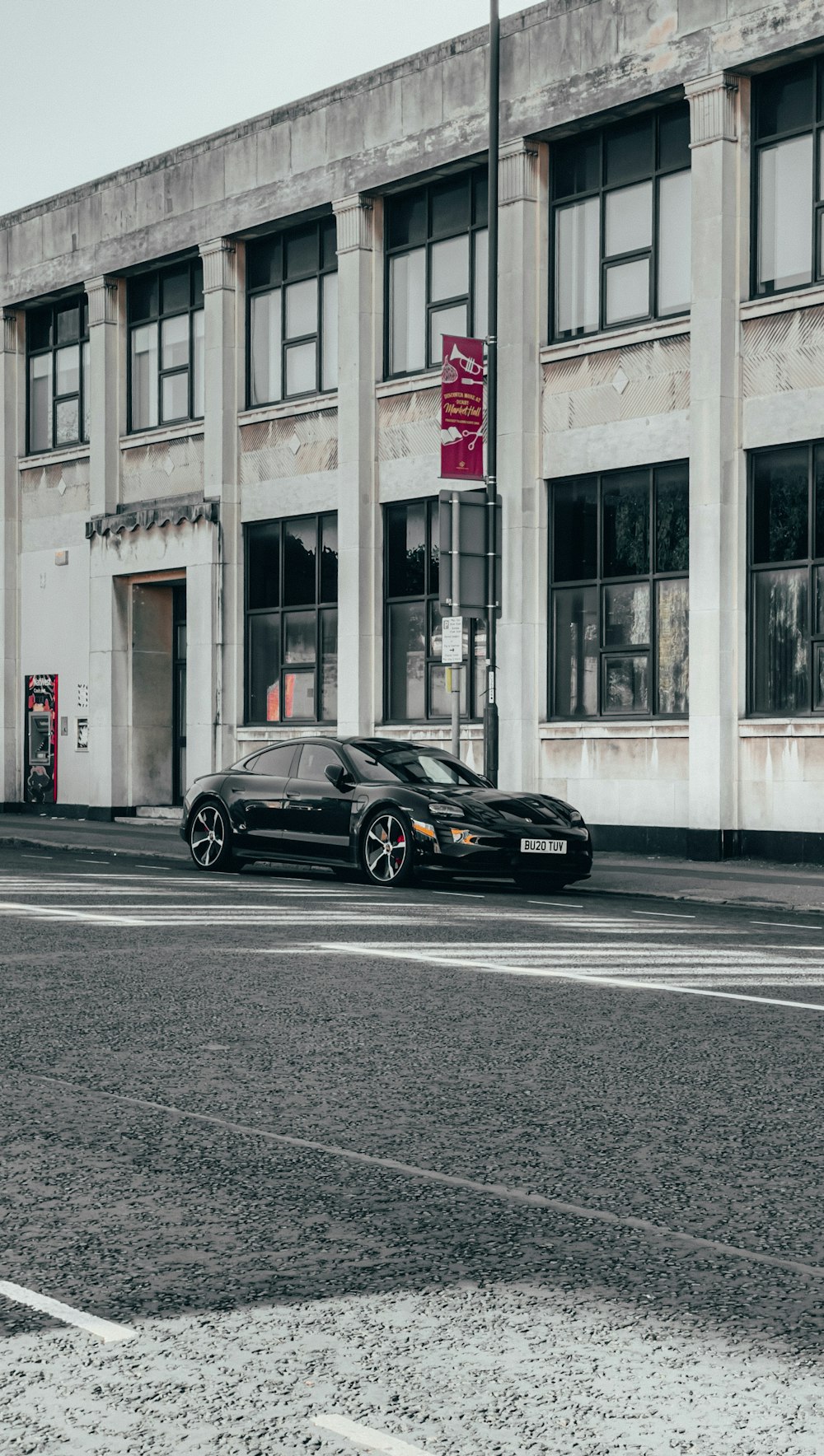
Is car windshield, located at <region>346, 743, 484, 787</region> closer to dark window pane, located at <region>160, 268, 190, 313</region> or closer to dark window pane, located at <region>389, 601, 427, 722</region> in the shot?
dark window pane, located at <region>389, 601, 427, 722</region>

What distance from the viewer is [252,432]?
2866cm

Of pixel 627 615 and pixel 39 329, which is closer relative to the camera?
pixel 627 615

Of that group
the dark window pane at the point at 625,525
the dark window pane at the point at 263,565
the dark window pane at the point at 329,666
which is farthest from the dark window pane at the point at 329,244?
the dark window pane at the point at 625,525

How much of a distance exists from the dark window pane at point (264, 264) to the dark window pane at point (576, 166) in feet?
19.2

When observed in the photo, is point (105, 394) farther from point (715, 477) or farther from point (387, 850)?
point (387, 850)

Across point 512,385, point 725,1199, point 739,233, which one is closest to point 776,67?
point 739,233

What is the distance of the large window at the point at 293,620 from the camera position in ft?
90.6

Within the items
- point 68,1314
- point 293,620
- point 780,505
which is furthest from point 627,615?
point 68,1314

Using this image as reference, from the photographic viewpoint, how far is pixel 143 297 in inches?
1233

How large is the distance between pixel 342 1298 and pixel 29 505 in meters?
30.2

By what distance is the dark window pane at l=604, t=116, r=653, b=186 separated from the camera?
23.3 m

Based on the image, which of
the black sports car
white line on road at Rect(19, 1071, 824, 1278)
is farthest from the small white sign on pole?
white line on road at Rect(19, 1071, 824, 1278)

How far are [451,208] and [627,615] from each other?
6896 millimetres

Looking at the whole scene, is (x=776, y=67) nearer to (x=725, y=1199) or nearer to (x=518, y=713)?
(x=518, y=713)
